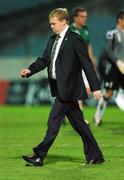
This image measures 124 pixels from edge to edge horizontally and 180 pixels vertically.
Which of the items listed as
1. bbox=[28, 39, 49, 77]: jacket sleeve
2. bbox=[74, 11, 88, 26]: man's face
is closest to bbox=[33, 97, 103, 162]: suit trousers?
bbox=[28, 39, 49, 77]: jacket sleeve

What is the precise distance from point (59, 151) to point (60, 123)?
6.14 ft

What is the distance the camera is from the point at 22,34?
30.4 meters

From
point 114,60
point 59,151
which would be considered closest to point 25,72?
point 59,151

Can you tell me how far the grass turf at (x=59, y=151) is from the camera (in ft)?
31.7


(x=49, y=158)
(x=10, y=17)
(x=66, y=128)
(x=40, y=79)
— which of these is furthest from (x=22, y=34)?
(x=49, y=158)

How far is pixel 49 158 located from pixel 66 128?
17.5 ft

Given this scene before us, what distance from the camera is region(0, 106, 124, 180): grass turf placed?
9.66 m

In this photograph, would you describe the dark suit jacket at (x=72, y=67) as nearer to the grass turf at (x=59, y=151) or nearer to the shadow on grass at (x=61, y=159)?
the grass turf at (x=59, y=151)

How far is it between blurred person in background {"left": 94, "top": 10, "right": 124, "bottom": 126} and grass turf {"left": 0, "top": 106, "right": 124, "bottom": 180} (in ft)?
2.54

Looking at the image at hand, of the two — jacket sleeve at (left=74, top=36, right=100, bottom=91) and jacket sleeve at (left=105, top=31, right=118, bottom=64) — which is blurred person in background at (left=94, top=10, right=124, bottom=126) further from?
jacket sleeve at (left=74, top=36, right=100, bottom=91)

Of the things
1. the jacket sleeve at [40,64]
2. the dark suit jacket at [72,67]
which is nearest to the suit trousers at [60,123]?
the dark suit jacket at [72,67]

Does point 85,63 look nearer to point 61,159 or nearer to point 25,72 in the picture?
point 25,72

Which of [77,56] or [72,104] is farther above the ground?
[77,56]

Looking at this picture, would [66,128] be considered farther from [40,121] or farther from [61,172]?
[61,172]
